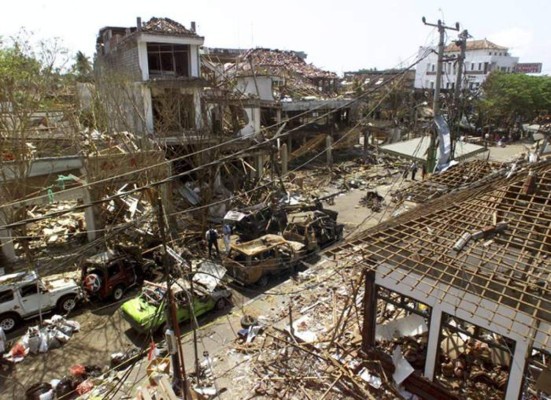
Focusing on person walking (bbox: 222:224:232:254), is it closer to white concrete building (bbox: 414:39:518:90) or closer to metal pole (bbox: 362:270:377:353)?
metal pole (bbox: 362:270:377:353)

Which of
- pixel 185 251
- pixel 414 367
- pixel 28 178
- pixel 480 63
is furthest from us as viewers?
pixel 480 63

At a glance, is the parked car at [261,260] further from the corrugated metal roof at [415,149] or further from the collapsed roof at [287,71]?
the collapsed roof at [287,71]

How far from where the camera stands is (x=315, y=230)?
1975 cm

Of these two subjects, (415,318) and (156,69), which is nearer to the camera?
(415,318)

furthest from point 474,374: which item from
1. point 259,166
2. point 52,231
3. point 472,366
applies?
point 52,231

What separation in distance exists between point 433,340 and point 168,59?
85.6 feet

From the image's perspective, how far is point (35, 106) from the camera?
1839cm

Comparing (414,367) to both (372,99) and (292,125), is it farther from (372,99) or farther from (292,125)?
(372,99)

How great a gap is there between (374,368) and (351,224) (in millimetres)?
13959

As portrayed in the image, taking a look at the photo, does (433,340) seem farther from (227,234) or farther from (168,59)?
(168,59)

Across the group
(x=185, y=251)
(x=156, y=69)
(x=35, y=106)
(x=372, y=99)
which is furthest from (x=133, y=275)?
(x=372, y=99)

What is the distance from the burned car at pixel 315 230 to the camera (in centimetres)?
1909

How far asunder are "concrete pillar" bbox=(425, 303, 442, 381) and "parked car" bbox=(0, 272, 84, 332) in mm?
12412

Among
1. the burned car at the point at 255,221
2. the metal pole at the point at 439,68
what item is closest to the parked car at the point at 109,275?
the burned car at the point at 255,221
